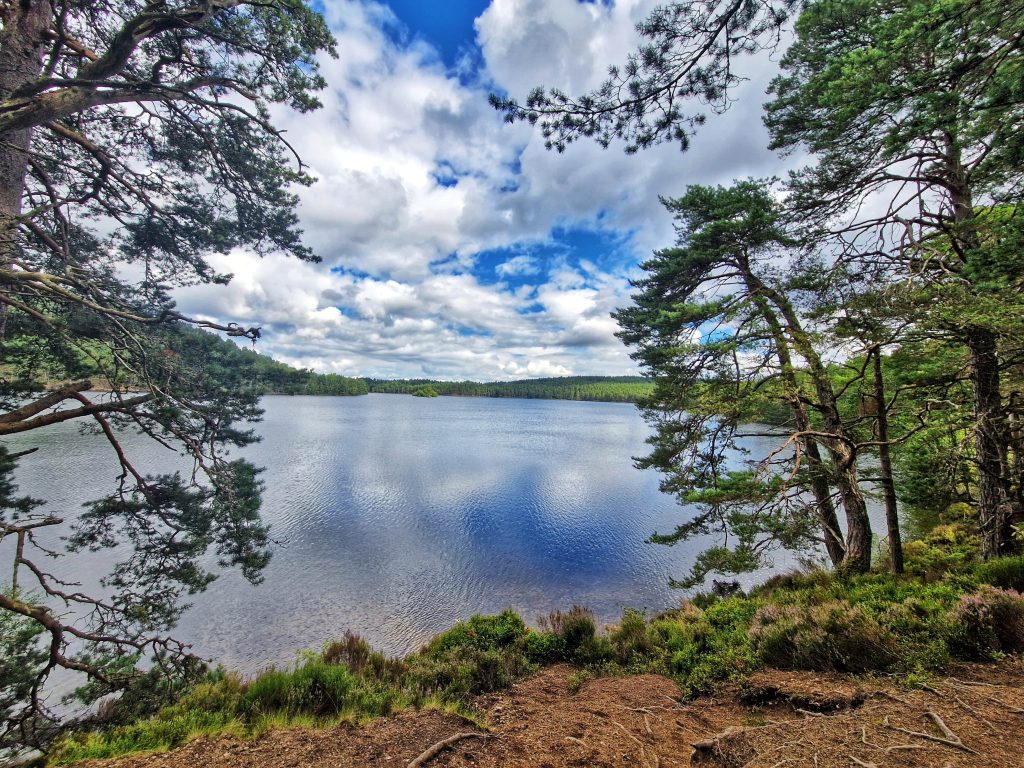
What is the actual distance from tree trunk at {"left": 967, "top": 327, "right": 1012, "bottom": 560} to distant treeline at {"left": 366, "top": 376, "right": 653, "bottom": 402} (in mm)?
125703

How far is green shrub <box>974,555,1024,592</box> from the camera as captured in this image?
4.54 metres

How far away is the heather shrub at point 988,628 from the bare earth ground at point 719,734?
201 mm

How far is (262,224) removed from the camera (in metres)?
6.86

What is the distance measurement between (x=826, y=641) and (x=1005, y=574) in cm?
275

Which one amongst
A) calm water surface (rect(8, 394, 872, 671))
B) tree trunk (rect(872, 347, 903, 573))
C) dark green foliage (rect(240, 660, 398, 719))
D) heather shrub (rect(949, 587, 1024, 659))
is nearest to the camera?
heather shrub (rect(949, 587, 1024, 659))

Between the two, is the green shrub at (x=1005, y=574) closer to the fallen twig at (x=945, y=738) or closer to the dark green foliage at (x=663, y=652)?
the dark green foliage at (x=663, y=652)

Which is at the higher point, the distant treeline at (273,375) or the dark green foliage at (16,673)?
the distant treeline at (273,375)

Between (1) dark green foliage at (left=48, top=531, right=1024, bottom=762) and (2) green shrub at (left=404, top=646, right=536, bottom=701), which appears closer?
(1) dark green foliage at (left=48, top=531, right=1024, bottom=762)

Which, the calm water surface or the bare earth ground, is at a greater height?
the bare earth ground

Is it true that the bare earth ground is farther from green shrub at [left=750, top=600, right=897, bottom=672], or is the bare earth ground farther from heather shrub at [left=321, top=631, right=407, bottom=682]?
heather shrub at [left=321, top=631, right=407, bottom=682]

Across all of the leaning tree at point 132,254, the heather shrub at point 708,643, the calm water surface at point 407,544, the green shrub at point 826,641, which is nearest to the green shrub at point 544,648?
the heather shrub at point 708,643

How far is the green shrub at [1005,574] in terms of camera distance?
14.9 ft

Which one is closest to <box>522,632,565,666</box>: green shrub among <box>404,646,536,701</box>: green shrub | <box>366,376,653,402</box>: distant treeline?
<box>404,646,536,701</box>: green shrub

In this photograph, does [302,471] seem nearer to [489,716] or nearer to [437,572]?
[437,572]
